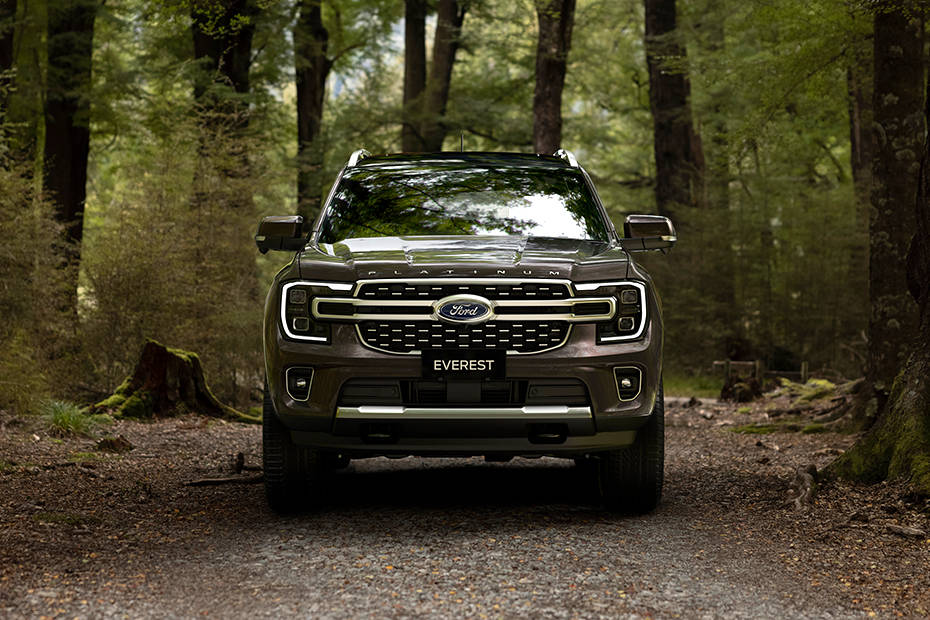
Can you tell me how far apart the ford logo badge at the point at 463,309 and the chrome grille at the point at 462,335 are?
37mm

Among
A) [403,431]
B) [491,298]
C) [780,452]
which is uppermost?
[491,298]

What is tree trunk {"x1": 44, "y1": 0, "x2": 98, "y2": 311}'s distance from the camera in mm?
19547

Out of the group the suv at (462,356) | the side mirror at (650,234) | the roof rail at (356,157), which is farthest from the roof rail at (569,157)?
the suv at (462,356)

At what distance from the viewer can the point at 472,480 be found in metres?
8.22

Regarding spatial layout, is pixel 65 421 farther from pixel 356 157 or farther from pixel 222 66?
pixel 222 66

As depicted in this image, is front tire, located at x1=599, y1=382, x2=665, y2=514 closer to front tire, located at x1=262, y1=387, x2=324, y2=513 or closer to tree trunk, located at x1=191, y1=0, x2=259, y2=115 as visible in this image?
front tire, located at x1=262, y1=387, x2=324, y2=513

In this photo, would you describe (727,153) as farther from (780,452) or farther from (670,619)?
(670,619)

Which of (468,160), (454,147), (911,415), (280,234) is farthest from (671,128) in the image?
(280,234)

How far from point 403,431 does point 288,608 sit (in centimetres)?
150

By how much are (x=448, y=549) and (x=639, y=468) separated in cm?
137

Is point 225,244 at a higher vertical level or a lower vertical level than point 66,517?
higher

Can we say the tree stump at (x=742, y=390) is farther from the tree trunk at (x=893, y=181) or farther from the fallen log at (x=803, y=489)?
the fallen log at (x=803, y=489)

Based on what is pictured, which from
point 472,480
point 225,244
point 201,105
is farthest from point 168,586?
point 201,105

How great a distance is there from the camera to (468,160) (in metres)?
8.02
